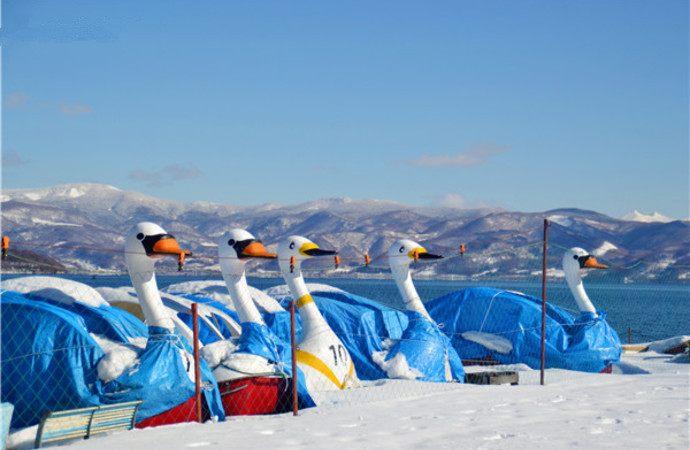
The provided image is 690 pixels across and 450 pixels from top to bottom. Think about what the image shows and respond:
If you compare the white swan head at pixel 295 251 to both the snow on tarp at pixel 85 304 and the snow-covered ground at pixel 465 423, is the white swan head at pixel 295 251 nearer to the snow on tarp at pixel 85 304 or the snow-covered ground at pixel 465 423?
the snow-covered ground at pixel 465 423

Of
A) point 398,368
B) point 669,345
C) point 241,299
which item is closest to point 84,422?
point 241,299

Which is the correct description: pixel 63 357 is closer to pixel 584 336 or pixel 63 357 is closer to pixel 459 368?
pixel 459 368

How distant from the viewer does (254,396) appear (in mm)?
14695

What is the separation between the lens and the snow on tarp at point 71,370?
12867mm

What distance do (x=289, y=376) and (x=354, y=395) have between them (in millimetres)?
1590

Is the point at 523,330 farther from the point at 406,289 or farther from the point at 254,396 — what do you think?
the point at 254,396

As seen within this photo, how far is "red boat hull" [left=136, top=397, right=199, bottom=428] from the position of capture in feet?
42.2

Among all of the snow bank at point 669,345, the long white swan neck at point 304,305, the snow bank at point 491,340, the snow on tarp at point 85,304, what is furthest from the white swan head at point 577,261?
the snow on tarp at point 85,304

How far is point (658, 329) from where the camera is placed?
2474 inches

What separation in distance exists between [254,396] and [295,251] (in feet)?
12.5

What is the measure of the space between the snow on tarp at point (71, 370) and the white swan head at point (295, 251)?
169 inches

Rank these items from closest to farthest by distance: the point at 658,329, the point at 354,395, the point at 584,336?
the point at 354,395 < the point at 584,336 < the point at 658,329

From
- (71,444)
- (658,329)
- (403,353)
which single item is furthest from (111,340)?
(658,329)

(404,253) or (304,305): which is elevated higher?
(404,253)
